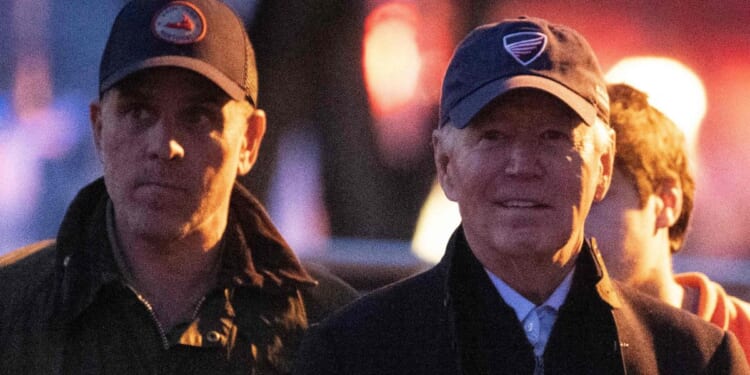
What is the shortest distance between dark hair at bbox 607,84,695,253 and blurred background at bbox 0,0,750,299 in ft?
5.17

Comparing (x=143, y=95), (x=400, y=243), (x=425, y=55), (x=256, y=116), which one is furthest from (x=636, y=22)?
(x=143, y=95)

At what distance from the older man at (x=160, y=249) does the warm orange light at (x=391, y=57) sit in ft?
6.45

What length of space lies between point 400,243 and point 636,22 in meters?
1.28

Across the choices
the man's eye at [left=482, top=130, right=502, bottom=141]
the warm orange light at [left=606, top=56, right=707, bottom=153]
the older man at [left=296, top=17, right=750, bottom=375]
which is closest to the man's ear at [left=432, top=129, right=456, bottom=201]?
the older man at [left=296, top=17, right=750, bottom=375]

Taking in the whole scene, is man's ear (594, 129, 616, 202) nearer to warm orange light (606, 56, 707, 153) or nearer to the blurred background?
warm orange light (606, 56, 707, 153)

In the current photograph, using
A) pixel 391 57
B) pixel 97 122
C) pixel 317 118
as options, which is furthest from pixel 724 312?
pixel 317 118

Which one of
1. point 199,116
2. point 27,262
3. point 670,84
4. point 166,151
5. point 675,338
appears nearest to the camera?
point 675,338

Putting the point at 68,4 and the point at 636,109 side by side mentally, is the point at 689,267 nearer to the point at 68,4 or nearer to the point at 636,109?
the point at 636,109

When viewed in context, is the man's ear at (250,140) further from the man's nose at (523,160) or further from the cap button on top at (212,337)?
the man's nose at (523,160)

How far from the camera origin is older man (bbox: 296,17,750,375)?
9.78 feet

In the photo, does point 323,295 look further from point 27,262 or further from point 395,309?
point 27,262

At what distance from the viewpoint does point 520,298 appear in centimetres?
305

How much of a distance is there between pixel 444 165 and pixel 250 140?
0.76m

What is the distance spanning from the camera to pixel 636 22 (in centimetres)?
520
